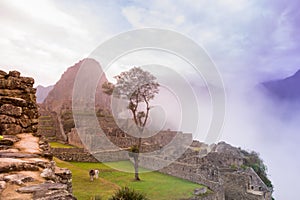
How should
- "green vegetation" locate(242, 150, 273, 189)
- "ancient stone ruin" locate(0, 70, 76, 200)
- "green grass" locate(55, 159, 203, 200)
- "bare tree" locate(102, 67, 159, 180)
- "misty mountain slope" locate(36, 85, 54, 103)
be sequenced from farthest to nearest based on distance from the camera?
"misty mountain slope" locate(36, 85, 54, 103), "green vegetation" locate(242, 150, 273, 189), "bare tree" locate(102, 67, 159, 180), "green grass" locate(55, 159, 203, 200), "ancient stone ruin" locate(0, 70, 76, 200)

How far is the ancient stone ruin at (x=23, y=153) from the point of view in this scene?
3006 millimetres

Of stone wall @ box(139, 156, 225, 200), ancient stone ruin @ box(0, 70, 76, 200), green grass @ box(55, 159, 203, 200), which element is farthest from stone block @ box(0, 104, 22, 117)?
stone wall @ box(139, 156, 225, 200)

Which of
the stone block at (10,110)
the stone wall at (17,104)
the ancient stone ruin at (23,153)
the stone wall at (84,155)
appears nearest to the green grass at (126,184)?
the stone wall at (84,155)

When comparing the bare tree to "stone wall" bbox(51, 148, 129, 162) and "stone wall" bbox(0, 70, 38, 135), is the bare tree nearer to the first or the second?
"stone wall" bbox(51, 148, 129, 162)

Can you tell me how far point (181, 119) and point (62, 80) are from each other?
172 ft

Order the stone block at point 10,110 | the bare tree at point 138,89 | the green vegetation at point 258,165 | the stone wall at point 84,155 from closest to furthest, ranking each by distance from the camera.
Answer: the stone block at point 10,110 < the bare tree at point 138,89 < the stone wall at point 84,155 < the green vegetation at point 258,165

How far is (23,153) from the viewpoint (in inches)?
179

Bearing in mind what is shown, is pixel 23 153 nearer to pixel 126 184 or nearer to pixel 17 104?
pixel 17 104

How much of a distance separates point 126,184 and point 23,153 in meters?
11.6

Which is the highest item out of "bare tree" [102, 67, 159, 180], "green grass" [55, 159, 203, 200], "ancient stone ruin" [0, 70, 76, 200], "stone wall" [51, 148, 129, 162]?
"bare tree" [102, 67, 159, 180]

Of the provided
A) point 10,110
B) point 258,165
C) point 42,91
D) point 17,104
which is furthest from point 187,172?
point 42,91

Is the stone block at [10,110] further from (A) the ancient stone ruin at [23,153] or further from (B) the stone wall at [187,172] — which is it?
(B) the stone wall at [187,172]

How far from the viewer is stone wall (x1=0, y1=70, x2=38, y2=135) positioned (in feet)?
19.4

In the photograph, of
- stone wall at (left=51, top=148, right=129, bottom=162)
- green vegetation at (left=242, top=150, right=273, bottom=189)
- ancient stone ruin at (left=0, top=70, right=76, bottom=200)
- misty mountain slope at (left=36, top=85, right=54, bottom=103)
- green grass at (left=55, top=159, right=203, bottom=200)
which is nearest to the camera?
ancient stone ruin at (left=0, top=70, right=76, bottom=200)
